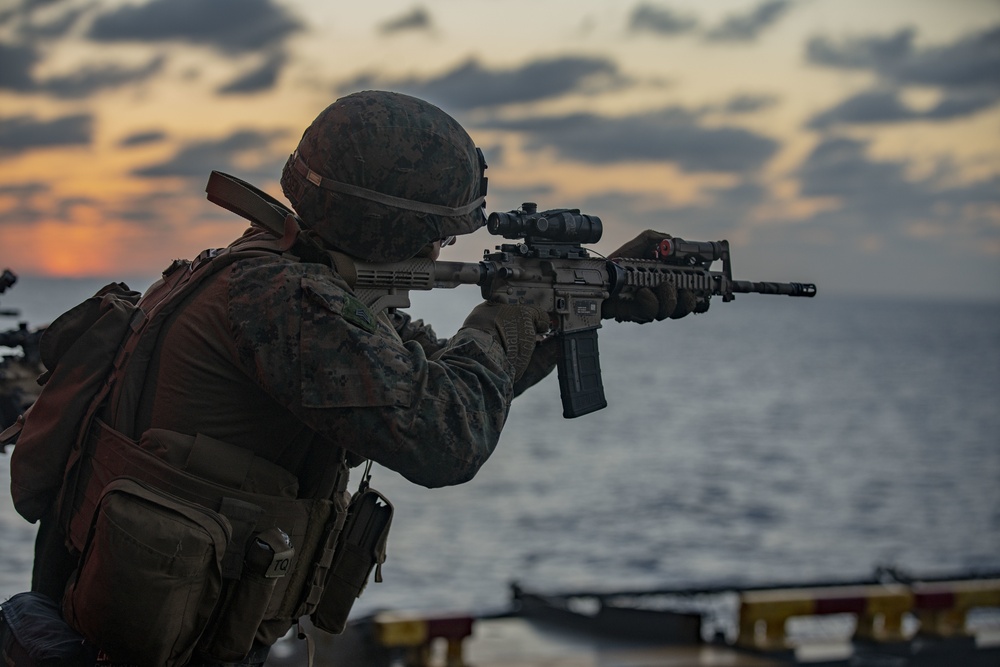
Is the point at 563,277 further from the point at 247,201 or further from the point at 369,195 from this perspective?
the point at 247,201

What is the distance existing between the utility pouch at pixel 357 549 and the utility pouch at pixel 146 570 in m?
0.62

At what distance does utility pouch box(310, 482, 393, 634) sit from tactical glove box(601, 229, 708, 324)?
1564 mm

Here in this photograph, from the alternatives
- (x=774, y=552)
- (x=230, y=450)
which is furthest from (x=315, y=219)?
(x=774, y=552)

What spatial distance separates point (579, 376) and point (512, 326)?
54 cm

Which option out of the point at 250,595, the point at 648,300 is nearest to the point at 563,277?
the point at 648,300

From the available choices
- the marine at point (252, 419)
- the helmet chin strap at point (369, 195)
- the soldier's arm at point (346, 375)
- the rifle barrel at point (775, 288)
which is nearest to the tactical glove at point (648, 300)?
the rifle barrel at point (775, 288)

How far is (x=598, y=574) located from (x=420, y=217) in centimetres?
2868

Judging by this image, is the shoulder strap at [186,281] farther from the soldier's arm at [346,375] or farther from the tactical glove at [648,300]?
the tactical glove at [648,300]

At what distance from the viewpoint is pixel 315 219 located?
3930 mm

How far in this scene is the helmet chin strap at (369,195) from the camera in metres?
3.85

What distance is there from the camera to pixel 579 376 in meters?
5.03

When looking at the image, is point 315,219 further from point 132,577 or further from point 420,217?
point 132,577

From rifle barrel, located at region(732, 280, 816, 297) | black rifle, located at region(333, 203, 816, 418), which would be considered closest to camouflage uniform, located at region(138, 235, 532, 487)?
black rifle, located at region(333, 203, 816, 418)

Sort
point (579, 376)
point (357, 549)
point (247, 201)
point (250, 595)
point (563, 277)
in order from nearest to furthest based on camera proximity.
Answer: point (250, 595), point (247, 201), point (357, 549), point (579, 376), point (563, 277)
